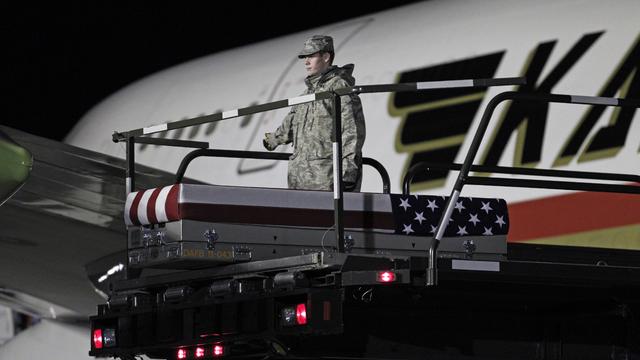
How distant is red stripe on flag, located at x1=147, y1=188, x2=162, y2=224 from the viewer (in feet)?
18.8

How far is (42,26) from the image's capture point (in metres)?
29.8

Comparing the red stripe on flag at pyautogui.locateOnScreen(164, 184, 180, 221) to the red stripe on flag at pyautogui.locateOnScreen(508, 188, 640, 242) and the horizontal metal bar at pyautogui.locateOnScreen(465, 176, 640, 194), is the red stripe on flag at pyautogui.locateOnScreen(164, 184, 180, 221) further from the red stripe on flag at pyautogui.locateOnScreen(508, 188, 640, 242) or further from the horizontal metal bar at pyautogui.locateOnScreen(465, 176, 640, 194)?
the red stripe on flag at pyautogui.locateOnScreen(508, 188, 640, 242)

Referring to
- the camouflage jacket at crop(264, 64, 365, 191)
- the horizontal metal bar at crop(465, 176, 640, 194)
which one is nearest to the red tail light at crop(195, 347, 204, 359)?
the camouflage jacket at crop(264, 64, 365, 191)

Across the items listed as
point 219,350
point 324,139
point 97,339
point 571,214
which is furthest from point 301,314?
point 571,214

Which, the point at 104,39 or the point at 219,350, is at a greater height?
the point at 104,39

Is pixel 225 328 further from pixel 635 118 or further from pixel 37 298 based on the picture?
pixel 37 298

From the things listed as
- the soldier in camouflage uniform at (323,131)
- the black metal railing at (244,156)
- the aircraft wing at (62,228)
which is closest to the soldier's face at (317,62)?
the soldier in camouflage uniform at (323,131)

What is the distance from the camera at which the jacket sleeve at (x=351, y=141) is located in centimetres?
605

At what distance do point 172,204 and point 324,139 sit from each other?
101 cm

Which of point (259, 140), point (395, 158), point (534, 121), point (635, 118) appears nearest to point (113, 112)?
point (259, 140)

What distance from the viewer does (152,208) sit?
576cm

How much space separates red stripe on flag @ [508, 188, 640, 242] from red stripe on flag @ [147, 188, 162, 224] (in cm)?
440

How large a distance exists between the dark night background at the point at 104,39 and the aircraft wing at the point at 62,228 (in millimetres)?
16944

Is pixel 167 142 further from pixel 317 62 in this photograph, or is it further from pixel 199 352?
pixel 199 352
